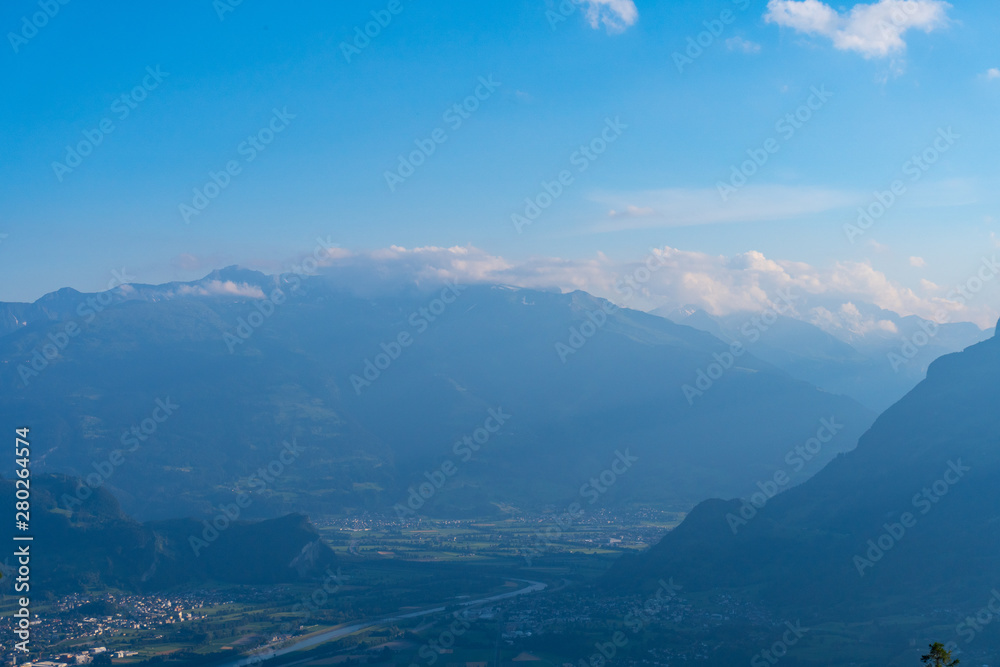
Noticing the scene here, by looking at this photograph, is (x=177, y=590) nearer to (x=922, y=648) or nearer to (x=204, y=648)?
(x=204, y=648)

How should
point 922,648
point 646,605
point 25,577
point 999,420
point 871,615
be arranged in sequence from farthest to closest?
point 999,420 < point 25,577 < point 646,605 < point 871,615 < point 922,648

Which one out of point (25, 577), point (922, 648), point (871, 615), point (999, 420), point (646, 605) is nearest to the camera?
point (922, 648)

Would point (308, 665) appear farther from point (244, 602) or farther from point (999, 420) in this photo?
point (999, 420)

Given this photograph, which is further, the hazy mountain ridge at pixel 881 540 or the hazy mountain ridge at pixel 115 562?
the hazy mountain ridge at pixel 115 562

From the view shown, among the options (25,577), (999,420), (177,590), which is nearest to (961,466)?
(999,420)

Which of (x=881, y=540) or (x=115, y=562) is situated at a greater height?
(x=115, y=562)

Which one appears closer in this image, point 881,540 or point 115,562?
point 881,540

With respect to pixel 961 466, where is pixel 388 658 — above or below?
below

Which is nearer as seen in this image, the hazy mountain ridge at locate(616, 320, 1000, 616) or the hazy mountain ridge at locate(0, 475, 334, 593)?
the hazy mountain ridge at locate(616, 320, 1000, 616)

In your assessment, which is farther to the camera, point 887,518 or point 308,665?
point 887,518

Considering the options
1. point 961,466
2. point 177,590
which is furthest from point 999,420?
point 177,590
